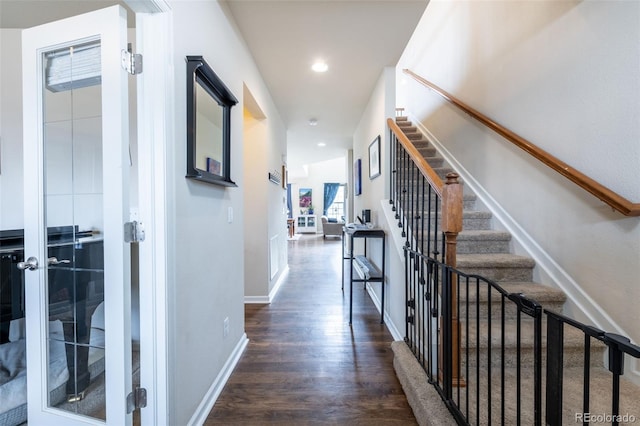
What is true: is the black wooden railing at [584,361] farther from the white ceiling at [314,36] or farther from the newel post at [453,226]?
the white ceiling at [314,36]

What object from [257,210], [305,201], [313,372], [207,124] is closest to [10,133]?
[207,124]

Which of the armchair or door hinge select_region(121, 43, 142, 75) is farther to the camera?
the armchair

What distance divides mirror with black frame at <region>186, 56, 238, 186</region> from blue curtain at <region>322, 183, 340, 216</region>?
10.0m

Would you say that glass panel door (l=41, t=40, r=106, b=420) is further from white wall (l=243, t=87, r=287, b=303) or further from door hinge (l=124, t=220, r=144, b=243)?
white wall (l=243, t=87, r=287, b=303)

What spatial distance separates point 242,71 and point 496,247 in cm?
265

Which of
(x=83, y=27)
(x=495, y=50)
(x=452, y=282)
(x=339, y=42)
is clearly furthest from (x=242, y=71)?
(x=495, y=50)

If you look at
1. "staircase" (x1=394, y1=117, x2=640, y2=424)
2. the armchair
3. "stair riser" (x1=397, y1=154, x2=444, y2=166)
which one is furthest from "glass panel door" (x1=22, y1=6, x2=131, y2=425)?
the armchair

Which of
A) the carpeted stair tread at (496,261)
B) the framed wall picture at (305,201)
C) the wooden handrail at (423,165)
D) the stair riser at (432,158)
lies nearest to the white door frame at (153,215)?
the wooden handrail at (423,165)

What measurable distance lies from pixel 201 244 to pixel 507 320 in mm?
1977

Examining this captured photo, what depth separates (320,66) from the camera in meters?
2.59

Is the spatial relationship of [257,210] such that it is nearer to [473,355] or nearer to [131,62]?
[131,62]

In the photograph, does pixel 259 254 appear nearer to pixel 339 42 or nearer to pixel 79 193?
pixel 79 193

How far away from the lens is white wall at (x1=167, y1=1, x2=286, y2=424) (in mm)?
1214

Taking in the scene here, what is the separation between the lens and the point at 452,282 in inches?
51.2
